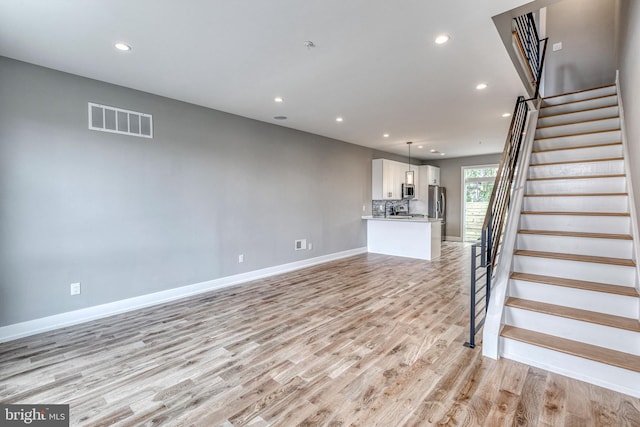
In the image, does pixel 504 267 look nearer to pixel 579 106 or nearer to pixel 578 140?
pixel 578 140

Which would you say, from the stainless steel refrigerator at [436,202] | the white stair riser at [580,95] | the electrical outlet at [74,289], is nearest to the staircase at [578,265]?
the white stair riser at [580,95]

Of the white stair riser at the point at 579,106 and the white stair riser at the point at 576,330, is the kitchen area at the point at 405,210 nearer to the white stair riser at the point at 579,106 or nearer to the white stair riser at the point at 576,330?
the white stair riser at the point at 579,106

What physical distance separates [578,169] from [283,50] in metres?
3.46

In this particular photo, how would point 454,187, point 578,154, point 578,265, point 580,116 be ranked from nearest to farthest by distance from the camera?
point 578,265 → point 578,154 → point 580,116 → point 454,187

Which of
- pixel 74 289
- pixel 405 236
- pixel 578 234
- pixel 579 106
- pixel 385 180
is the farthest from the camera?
pixel 385 180

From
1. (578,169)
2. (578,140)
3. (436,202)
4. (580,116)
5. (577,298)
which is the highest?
(580,116)

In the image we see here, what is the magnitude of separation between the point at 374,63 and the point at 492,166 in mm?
7160

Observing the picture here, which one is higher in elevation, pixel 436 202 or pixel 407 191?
pixel 407 191

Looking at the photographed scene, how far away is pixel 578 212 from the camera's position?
2922 millimetres

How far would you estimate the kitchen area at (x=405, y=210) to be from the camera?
6.38 meters

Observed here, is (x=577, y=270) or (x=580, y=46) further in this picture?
(x=580, y=46)

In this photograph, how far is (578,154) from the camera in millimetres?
3352

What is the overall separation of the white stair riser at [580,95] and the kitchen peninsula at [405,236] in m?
2.87

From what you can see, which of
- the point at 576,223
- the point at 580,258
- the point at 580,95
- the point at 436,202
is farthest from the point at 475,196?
the point at 580,258
